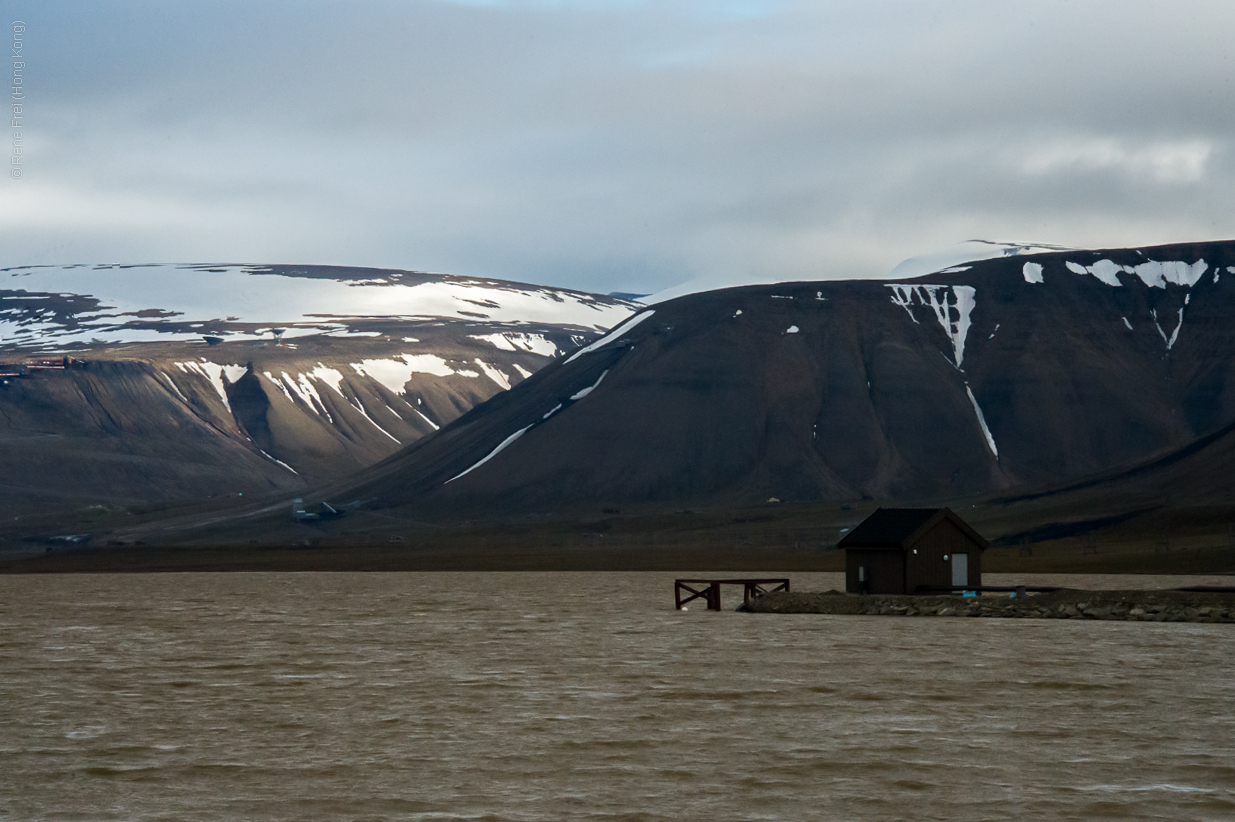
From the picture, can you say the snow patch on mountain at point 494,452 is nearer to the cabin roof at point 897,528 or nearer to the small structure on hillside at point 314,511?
the small structure on hillside at point 314,511

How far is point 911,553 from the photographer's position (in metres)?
67.9

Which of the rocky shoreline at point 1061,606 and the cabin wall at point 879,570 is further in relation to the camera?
the cabin wall at point 879,570

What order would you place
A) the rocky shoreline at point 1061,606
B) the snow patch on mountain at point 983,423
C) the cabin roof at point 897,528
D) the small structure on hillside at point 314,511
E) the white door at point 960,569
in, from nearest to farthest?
the rocky shoreline at point 1061,606 < the cabin roof at point 897,528 < the white door at point 960,569 < the small structure on hillside at point 314,511 < the snow patch on mountain at point 983,423

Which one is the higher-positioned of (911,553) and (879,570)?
(911,553)

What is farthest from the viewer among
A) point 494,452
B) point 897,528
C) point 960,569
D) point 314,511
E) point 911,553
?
point 494,452

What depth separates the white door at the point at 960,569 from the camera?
69.4m

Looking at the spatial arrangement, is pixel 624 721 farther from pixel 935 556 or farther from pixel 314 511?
pixel 314 511

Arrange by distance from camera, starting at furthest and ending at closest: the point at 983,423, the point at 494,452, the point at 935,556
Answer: the point at 494,452
the point at 983,423
the point at 935,556

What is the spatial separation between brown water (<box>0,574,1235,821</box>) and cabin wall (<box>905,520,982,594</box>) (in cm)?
766

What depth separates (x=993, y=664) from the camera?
4356cm

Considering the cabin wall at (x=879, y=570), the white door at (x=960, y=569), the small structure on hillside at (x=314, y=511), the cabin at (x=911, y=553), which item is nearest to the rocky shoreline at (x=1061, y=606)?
the cabin wall at (x=879, y=570)

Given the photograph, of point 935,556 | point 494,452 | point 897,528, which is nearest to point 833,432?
point 494,452

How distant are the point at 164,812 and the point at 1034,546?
110 m

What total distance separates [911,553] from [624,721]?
3702cm
